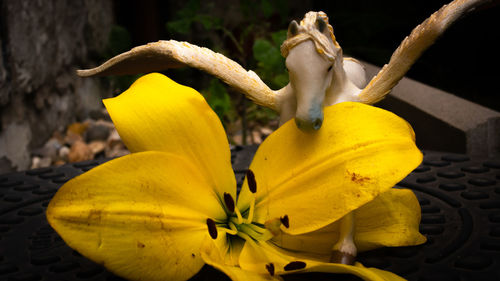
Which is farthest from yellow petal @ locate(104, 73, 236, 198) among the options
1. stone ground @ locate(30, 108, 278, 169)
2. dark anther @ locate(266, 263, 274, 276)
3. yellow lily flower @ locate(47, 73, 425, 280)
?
stone ground @ locate(30, 108, 278, 169)

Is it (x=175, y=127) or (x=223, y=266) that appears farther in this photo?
(x=175, y=127)

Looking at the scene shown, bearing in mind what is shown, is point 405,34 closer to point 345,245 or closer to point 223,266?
point 345,245

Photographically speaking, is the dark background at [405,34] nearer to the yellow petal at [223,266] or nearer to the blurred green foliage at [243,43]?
the blurred green foliage at [243,43]

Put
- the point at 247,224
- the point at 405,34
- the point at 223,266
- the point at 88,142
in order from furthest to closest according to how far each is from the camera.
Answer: the point at 405,34
the point at 88,142
the point at 247,224
the point at 223,266

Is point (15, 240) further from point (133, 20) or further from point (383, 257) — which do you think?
point (133, 20)

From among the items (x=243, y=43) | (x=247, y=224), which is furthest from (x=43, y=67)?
(x=247, y=224)

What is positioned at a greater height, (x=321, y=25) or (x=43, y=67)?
(x=43, y=67)

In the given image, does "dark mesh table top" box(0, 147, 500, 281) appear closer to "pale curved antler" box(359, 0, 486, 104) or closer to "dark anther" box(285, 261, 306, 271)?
"dark anther" box(285, 261, 306, 271)

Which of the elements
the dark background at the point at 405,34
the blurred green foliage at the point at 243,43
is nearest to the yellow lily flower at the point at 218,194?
the blurred green foliage at the point at 243,43
